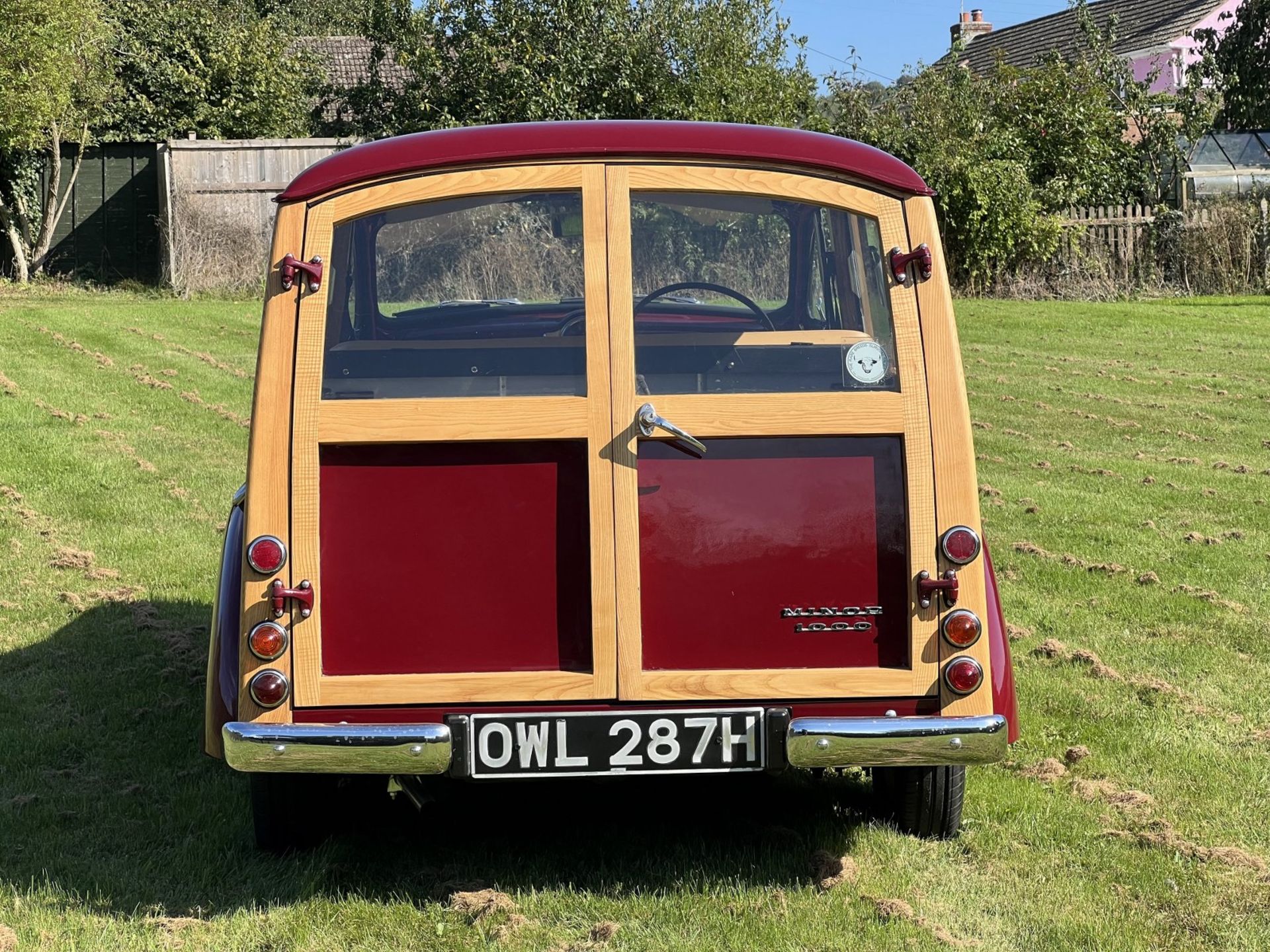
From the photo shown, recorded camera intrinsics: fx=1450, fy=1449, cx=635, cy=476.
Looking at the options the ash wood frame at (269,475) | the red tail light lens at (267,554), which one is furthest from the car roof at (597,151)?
the red tail light lens at (267,554)

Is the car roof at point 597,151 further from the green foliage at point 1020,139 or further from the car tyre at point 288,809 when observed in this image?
the green foliage at point 1020,139

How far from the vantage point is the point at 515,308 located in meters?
4.02

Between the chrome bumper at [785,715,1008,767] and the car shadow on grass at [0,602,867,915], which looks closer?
the chrome bumper at [785,715,1008,767]

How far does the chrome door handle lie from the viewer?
3516 mm

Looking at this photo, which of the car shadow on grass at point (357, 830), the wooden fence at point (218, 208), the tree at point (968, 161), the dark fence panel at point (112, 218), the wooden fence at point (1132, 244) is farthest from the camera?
the dark fence panel at point (112, 218)

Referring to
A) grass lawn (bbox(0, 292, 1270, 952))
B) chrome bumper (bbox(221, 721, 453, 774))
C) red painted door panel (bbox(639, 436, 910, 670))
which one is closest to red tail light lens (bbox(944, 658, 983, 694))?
red painted door panel (bbox(639, 436, 910, 670))

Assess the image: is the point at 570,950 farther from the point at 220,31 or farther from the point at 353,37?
the point at 353,37

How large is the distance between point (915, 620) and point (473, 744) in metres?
1.13

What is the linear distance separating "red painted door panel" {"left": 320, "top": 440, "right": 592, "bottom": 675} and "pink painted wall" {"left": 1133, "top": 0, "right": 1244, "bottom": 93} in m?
36.0

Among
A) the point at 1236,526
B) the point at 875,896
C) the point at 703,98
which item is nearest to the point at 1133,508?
the point at 1236,526

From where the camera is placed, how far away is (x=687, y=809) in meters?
4.41

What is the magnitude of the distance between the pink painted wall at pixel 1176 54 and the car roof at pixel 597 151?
3539 centimetres

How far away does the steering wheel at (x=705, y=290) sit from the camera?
3.74 m

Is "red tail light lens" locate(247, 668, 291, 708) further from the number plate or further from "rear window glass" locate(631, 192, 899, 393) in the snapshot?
"rear window glass" locate(631, 192, 899, 393)
